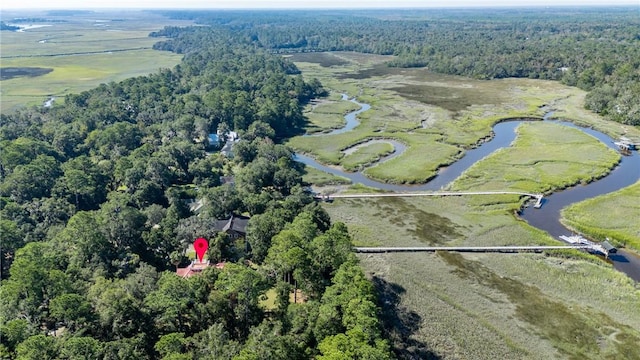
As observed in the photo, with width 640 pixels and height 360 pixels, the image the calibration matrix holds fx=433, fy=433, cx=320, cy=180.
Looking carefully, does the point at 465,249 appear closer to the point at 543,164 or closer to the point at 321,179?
the point at 321,179

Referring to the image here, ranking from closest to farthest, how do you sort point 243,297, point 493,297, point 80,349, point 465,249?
point 80,349 → point 243,297 → point 493,297 → point 465,249

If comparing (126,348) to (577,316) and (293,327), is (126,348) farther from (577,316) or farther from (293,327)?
(577,316)

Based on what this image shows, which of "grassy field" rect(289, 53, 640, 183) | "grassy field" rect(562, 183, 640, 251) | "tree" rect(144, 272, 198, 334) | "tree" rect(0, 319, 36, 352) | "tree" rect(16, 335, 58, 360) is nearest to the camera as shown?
"tree" rect(16, 335, 58, 360)

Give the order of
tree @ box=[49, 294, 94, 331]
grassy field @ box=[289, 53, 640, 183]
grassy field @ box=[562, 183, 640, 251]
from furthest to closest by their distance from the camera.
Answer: grassy field @ box=[289, 53, 640, 183]
grassy field @ box=[562, 183, 640, 251]
tree @ box=[49, 294, 94, 331]

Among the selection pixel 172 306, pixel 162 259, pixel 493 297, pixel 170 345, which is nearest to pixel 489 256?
pixel 493 297

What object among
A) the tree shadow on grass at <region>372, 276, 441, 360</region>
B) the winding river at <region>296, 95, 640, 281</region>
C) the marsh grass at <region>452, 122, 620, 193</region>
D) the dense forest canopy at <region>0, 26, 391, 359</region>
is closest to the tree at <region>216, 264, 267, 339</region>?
the dense forest canopy at <region>0, 26, 391, 359</region>

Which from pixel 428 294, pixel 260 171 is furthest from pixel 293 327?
pixel 260 171

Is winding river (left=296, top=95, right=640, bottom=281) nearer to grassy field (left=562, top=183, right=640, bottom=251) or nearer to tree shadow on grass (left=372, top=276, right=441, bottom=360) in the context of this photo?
grassy field (left=562, top=183, right=640, bottom=251)
